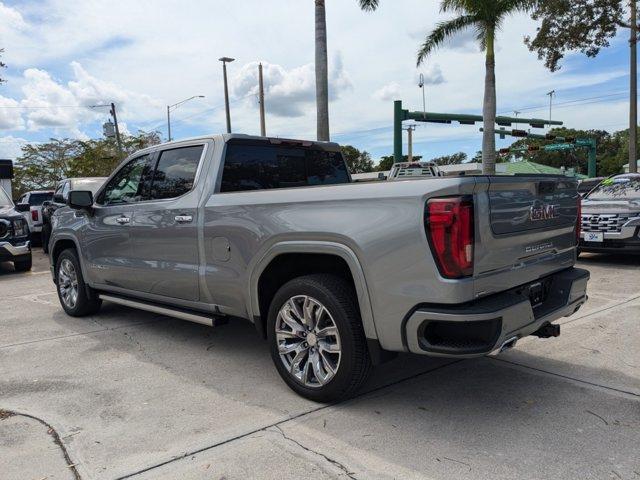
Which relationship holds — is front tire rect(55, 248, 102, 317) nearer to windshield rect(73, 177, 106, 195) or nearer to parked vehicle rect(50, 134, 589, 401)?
parked vehicle rect(50, 134, 589, 401)

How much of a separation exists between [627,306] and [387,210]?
4505 millimetres

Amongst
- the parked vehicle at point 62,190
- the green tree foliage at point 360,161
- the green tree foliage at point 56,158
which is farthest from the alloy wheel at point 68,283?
the green tree foliage at point 360,161

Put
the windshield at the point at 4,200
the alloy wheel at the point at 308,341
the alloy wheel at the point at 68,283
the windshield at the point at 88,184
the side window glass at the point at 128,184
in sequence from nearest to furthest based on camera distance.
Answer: the alloy wheel at the point at 308,341 < the side window glass at the point at 128,184 < the alloy wheel at the point at 68,283 < the windshield at the point at 4,200 < the windshield at the point at 88,184

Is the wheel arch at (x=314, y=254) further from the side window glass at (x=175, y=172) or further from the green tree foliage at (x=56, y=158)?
the green tree foliage at (x=56, y=158)

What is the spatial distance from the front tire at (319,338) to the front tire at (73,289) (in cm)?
323

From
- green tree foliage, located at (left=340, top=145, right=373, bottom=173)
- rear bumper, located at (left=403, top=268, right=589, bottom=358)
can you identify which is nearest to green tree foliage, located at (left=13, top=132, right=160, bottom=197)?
green tree foliage, located at (left=340, top=145, right=373, bottom=173)

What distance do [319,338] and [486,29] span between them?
17.4 m

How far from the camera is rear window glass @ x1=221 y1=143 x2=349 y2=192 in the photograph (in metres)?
4.57

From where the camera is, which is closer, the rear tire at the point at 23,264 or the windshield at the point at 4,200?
the rear tire at the point at 23,264

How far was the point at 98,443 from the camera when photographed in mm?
3215

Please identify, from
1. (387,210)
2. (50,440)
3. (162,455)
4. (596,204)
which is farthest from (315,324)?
(596,204)

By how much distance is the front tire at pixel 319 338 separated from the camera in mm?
3414

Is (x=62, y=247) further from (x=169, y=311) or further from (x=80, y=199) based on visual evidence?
(x=169, y=311)

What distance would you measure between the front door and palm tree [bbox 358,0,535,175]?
13.4 meters
